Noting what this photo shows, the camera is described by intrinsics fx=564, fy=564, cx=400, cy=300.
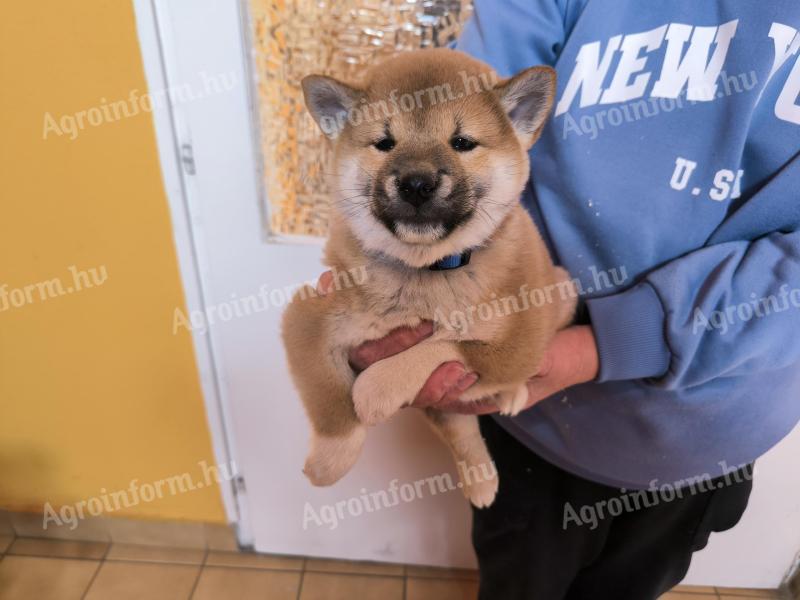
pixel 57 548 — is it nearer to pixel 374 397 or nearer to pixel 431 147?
pixel 374 397

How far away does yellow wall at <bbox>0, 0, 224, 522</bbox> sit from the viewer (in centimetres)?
120

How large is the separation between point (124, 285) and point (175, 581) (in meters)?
0.98

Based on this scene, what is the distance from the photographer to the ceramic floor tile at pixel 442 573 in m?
1.81

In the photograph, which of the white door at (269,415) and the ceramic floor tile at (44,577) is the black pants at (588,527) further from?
the ceramic floor tile at (44,577)

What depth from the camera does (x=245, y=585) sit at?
1.76 meters

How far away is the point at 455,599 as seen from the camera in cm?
176

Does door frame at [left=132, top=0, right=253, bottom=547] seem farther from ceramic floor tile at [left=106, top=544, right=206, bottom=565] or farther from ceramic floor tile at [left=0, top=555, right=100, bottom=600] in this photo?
ceramic floor tile at [left=0, top=555, right=100, bottom=600]

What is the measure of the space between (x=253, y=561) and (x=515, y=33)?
172 cm

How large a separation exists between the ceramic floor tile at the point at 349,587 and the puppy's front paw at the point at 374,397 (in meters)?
1.19

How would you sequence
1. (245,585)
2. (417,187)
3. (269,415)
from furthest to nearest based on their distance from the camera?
(245,585) → (269,415) → (417,187)

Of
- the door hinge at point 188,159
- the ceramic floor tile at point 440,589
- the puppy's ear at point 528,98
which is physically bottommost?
the ceramic floor tile at point 440,589

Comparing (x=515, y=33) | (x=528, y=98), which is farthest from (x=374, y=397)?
(x=515, y=33)

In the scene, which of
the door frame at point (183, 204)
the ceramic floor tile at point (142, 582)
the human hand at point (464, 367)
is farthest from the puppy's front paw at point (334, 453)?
the ceramic floor tile at point (142, 582)

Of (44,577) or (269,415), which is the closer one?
(269,415)
